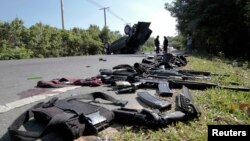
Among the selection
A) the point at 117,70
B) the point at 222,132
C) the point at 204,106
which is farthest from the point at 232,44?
the point at 222,132

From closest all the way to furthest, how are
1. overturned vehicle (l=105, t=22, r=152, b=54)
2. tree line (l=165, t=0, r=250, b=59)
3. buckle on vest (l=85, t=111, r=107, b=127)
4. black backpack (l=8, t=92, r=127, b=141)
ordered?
black backpack (l=8, t=92, r=127, b=141)
buckle on vest (l=85, t=111, r=107, b=127)
overturned vehicle (l=105, t=22, r=152, b=54)
tree line (l=165, t=0, r=250, b=59)

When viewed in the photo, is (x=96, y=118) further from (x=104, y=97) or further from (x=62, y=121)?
(x=104, y=97)

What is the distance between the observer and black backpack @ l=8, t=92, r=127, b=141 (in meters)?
3.24

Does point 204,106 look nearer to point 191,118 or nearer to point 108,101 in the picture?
point 191,118

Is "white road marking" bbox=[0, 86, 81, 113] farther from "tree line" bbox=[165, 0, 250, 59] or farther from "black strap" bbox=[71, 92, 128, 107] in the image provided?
"tree line" bbox=[165, 0, 250, 59]

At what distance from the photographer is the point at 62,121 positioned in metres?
3.26

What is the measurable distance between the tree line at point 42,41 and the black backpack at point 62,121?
2559 cm

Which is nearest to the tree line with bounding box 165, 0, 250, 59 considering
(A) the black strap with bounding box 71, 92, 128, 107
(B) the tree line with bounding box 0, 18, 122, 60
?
(B) the tree line with bounding box 0, 18, 122, 60

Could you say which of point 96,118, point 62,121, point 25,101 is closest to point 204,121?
point 96,118

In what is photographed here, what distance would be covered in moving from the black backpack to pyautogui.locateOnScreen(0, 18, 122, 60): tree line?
25588 mm

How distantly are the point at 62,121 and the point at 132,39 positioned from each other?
2187 centimetres

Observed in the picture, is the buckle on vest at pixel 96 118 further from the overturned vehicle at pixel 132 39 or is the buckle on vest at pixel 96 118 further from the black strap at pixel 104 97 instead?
the overturned vehicle at pixel 132 39

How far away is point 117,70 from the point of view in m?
8.36

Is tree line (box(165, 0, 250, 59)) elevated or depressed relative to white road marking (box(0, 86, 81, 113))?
elevated
